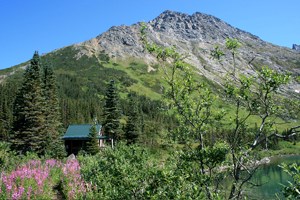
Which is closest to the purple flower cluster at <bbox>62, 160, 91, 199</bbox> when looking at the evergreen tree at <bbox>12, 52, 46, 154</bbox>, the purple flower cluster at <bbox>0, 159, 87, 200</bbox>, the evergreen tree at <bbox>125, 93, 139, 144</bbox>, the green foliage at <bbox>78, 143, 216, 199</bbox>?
the purple flower cluster at <bbox>0, 159, 87, 200</bbox>

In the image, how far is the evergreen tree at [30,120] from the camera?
49.5 m

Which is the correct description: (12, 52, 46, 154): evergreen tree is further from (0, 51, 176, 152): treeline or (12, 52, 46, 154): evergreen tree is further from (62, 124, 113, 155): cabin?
(62, 124, 113, 155): cabin

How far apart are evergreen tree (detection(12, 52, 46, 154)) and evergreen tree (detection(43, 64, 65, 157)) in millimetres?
1629

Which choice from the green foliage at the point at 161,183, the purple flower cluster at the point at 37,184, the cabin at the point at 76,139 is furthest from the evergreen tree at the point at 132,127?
the green foliage at the point at 161,183

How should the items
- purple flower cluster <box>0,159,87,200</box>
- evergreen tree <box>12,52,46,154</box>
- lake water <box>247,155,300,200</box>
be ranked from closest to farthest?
lake water <box>247,155,300,200</box> < purple flower cluster <box>0,159,87,200</box> < evergreen tree <box>12,52,46,154</box>

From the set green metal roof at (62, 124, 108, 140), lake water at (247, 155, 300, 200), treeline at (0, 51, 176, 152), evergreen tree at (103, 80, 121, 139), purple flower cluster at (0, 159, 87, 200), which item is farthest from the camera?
green metal roof at (62, 124, 108, 140)

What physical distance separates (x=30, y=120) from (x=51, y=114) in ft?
32.9

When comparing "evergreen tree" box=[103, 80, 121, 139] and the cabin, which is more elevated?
"evergreen tree" box=[103, 80, 121, 139]

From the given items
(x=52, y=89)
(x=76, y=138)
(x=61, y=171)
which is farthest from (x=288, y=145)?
(x=61, y=171)

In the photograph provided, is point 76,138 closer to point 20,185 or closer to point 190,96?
point 20,185

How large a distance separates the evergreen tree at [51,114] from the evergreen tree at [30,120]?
5.34 feet

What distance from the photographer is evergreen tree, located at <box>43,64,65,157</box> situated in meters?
53.1

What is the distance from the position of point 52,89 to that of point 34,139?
15865 millimetres

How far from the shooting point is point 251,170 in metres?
7.96
